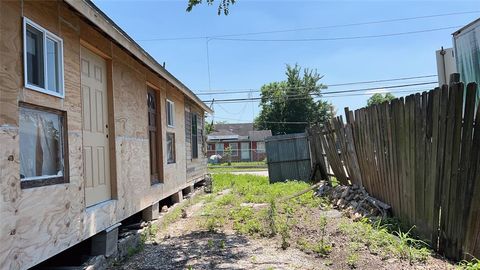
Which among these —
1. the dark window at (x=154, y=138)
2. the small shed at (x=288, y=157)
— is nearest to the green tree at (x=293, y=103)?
the small shed at (x=288, y=157)

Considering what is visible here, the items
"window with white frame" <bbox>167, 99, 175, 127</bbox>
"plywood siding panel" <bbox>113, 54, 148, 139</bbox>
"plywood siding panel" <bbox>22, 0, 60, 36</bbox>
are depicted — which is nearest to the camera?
"plywood siding panel" <bbox>22, 0, 60, 36</bbox>

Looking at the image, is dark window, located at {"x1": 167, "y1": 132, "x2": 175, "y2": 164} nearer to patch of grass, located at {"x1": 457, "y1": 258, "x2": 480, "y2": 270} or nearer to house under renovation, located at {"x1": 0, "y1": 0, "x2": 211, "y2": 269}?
house under renovation, located at {"x1": 0, "y1": 0, "x2": 211, "y2": 269}

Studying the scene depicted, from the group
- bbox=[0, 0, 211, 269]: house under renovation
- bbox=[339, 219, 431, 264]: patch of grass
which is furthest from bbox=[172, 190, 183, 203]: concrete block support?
bbox=[339, 219, 431, 264]: patch of grass

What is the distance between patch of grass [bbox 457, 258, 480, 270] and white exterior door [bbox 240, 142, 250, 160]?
44.4 metres

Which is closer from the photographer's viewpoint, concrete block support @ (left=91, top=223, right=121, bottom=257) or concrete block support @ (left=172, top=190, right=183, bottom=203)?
concrete block support @ (left=91, top=223, right=121, bottom=257)

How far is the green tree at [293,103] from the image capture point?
47250mm

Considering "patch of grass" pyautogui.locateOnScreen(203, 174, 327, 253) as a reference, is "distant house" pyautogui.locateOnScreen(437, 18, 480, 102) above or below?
above

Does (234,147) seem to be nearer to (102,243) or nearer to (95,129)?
(95,129)

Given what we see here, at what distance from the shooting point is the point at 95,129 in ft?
17.8

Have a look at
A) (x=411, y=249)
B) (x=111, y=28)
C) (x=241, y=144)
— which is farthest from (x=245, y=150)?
(x=411, y=249)

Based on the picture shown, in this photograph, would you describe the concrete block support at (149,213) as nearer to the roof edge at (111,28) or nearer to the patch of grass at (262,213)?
the patch of grass at (262,213)

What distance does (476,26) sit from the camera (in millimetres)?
5758

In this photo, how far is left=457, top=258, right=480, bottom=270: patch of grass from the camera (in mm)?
3980

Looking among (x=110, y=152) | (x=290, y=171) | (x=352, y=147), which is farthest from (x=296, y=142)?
(x=110, y=152)
